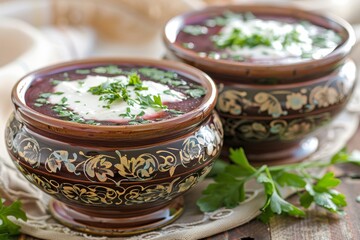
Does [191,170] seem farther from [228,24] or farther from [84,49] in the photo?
[84,49]

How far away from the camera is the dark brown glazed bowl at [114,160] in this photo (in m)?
1.12

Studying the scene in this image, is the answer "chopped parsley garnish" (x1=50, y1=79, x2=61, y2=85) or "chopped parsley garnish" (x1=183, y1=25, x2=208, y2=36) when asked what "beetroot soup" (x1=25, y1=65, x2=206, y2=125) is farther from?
"chopped parsley garnish" (x1=183, y1=25, x2=208, y2=36)

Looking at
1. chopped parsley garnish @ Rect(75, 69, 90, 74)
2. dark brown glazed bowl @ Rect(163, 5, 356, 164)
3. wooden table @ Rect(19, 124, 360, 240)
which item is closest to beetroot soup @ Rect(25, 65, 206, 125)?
chopped parsley garnish @ Rect(75, 69, 90, 74)

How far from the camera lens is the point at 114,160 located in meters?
1.12

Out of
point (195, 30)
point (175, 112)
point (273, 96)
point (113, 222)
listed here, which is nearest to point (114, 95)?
point (175, 112)

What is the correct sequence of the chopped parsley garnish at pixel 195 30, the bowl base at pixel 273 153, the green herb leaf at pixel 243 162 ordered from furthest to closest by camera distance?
the chopped parsley garnish at pixel 195 30, the bowl base at pixel 273 153, the green herb leaf at pixel 243 162

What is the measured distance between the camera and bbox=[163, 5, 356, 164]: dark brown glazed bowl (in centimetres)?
137

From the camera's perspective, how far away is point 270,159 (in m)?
1.48

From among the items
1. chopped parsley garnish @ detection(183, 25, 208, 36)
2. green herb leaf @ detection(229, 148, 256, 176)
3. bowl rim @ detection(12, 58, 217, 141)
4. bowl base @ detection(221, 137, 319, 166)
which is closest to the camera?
bowl rim @ detection(12, 58, 217, 141)

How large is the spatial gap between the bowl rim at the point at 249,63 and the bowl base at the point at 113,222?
0.87 feet

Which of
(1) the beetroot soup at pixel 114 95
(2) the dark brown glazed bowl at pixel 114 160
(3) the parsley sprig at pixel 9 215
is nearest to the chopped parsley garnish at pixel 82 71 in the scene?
(1) the beetroot soup at pixel 114 95

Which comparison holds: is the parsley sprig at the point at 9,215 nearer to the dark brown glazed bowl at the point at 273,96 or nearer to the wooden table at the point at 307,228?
the wooden table at the point at 307,228

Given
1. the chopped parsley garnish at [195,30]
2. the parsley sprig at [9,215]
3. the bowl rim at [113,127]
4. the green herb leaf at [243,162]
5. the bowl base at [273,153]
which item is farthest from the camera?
the chopped parsley garnish at [195,30]

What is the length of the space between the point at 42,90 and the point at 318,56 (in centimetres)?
51
